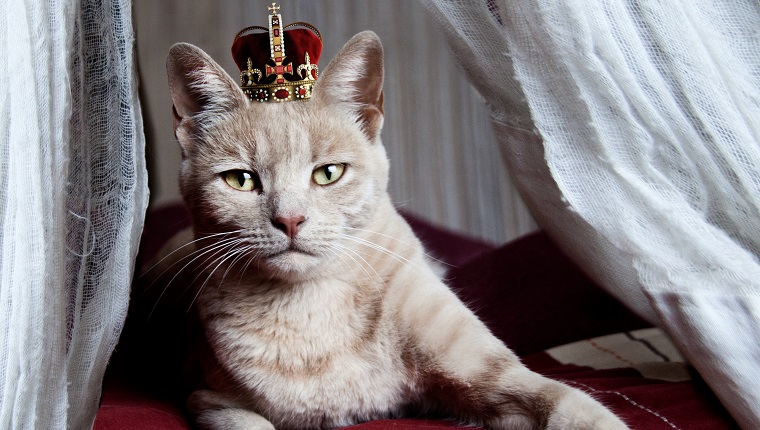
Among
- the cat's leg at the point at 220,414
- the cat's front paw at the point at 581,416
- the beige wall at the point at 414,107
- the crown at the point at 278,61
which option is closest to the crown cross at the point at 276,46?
the crown at the point at 278,61

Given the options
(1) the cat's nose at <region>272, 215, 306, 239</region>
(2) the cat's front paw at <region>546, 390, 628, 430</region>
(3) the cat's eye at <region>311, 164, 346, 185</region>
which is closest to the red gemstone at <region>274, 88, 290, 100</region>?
(3) the cat's eye at <region>311, 164, 346, 185</region>

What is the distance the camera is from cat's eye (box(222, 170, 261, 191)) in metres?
1.13

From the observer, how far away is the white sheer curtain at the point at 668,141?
2.88ft

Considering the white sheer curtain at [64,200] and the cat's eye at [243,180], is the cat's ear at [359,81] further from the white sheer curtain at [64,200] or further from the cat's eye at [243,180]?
the white sheer curtain at [64,200]

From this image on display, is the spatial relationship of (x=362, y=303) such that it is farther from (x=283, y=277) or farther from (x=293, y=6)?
(x=293, y=6)

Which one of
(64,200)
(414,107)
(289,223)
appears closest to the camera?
(64,200)

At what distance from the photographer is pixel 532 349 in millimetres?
1550

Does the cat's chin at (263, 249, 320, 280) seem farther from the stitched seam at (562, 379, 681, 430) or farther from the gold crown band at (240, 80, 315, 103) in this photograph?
the stitched seam at (562, 379, 681, 430)

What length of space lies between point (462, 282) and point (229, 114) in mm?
862

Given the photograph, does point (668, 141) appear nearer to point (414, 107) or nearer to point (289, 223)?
point (289, 223)

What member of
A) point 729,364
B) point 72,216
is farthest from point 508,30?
point 72,216

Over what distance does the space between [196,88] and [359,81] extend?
0.95 ft

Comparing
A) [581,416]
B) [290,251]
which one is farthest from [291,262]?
[581,416]

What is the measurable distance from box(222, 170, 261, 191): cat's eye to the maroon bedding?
15.9 inches
